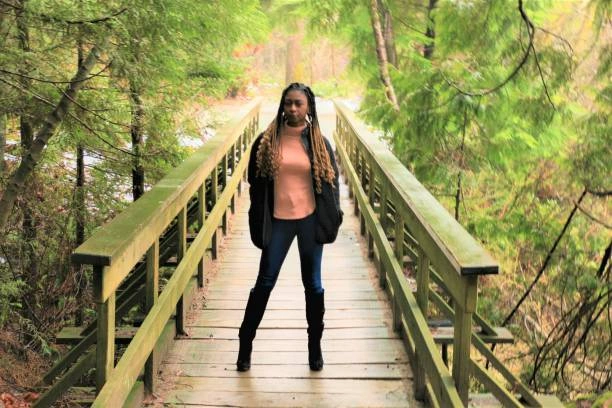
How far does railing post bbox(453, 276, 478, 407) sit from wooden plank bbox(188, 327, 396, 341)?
198cm

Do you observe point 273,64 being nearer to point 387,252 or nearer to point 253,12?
point 253,12

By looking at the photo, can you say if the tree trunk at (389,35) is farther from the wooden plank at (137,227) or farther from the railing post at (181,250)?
the railing post at (181,250)

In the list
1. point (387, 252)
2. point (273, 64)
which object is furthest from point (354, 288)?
point (273, 64)

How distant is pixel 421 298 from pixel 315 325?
2.37 feet

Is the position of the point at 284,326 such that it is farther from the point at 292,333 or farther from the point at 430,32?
the point at 430,32

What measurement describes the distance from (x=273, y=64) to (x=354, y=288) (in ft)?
104

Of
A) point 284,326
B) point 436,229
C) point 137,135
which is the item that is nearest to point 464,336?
point 436,229

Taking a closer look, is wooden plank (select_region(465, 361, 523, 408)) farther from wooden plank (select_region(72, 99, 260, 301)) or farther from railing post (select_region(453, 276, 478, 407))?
wooden plank (select_region(72, 99, 260, 301))

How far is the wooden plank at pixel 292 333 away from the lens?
492 cm

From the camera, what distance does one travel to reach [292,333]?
16.5 feet

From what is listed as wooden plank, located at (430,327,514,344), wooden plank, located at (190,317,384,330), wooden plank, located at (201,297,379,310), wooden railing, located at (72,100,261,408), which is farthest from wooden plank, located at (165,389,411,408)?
wooden plank, located at (201,297,379,310)

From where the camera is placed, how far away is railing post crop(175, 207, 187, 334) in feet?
15.2

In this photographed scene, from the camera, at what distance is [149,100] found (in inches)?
277

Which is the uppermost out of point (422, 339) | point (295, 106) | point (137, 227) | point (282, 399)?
point (295, 106)
